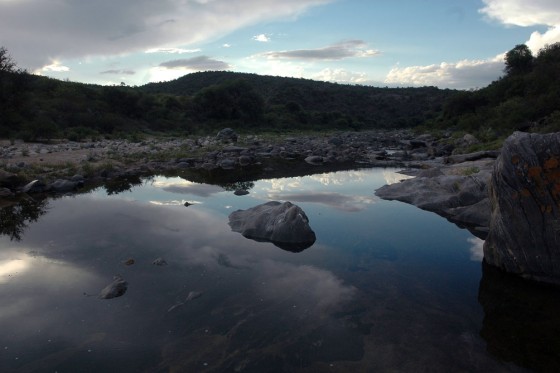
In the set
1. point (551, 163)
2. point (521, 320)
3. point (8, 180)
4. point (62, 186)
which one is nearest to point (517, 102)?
point (551, 163)

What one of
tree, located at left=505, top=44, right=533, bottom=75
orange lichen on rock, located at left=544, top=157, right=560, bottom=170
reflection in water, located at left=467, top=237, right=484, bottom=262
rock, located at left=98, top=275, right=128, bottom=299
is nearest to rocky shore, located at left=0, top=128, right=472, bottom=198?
rock, located at left=98, top=275, right=128, bottom=299

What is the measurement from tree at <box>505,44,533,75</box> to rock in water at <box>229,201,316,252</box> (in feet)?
189

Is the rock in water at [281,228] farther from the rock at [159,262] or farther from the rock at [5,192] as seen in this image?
the rock at [5,192]

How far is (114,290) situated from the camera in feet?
24.4

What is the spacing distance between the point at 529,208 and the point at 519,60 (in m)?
60.1

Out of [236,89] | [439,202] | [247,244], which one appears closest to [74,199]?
[247,244]

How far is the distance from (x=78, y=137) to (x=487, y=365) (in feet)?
114

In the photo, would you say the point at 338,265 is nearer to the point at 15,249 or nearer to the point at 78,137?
the point at 15,249

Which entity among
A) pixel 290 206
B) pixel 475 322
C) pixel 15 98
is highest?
pixel 15 98

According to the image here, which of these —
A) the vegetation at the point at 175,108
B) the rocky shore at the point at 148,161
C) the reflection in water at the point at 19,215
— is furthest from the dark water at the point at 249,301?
the vegetation at the point at 175,108

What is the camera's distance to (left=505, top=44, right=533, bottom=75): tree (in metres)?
56.9

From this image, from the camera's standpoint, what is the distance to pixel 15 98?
3338 cm

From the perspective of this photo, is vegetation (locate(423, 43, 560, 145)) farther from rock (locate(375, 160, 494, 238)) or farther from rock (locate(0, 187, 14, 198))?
rock (locate(0, 187, 14, 198))

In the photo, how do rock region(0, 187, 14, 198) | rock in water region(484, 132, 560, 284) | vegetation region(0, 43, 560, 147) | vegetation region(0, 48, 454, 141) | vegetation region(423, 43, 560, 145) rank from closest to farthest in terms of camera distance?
rock in water region(484, 132, 560, 284)
rock region(0, 187, 14, 198)
vegetation region(423, 43, 560, 145)
vegetation region(0, 43, 560, 147)
vegetation region(0, 48, 454, 141)
